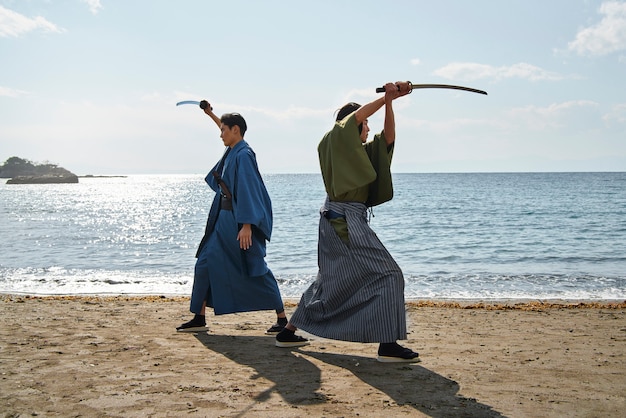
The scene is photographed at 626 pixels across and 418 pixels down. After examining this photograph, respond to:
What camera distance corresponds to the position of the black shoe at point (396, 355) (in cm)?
446

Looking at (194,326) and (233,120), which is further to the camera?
(194,326)

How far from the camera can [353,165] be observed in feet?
14.3

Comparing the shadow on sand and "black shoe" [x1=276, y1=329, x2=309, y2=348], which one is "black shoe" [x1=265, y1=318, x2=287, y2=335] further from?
"black shoe" [x1=276, y1=329, x2=309, y2=348]

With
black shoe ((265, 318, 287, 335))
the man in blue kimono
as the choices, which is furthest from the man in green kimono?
black shoe ((265, 318, 287, 335))

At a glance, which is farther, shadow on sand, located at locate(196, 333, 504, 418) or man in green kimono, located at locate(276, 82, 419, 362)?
man in green kimono, located at locate(276, 82, 419, 362)

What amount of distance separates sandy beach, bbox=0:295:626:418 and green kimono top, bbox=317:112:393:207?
121cm

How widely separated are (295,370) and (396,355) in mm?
720

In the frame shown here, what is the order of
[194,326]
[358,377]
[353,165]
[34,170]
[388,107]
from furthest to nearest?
[34,170] < [194,326] < [353,165] < [388,107] < [358,377]

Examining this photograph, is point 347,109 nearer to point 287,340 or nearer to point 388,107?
point 388,107

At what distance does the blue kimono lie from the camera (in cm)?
521

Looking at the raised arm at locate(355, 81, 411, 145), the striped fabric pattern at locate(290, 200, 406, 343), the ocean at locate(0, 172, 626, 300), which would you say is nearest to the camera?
the raised arm at locate(355, 81, 411, 145)

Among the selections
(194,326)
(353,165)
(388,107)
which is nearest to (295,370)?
(353,165)

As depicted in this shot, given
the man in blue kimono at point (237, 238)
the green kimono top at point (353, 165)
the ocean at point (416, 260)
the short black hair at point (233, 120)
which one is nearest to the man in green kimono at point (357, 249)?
the green kimono top at point (353, 165)

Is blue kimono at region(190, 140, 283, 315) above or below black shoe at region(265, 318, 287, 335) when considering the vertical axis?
above
